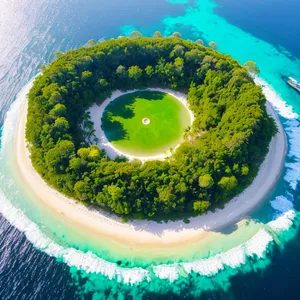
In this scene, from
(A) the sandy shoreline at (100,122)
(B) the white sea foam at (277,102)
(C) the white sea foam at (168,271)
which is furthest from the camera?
(B) the white sea foam at (277,102)

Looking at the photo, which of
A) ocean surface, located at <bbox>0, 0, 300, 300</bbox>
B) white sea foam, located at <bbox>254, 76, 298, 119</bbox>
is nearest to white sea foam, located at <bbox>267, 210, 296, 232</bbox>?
ocean surface, located at <bbox>0, 0, 300, 300</bbox>

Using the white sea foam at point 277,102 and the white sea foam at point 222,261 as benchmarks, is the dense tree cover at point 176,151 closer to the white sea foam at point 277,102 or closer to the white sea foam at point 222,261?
the white sea foam at point 222,261

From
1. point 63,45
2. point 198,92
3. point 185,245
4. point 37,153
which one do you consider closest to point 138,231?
point 185,245

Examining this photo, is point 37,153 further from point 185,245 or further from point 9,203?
point 185,245

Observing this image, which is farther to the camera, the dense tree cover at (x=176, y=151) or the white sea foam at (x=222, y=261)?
the dense tree cover at (x=176, y=151)

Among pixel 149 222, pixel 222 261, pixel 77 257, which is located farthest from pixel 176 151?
pixel 77 257

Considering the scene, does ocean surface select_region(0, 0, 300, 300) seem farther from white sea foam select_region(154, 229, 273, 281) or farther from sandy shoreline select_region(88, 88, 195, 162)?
sandy shoreline select_region(88, 88, 195, 162)

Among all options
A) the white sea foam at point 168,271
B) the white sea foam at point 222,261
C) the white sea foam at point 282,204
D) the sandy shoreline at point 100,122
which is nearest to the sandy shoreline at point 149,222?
the white sea foam at point 282,204
